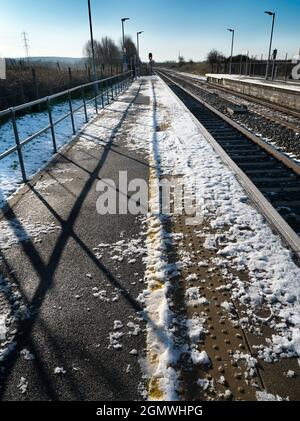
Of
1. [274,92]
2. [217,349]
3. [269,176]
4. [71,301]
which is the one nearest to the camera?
[217,349]

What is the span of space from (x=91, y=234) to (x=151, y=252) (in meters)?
0.92

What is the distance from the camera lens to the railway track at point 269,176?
428 centimetres

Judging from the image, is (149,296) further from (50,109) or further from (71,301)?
(50,109)

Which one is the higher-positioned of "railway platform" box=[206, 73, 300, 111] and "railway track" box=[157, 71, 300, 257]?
"railway platform" box=[206, 73, 300, 111]

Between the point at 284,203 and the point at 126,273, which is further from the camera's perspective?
the point at 284,203

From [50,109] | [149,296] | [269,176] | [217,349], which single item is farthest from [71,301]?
[50,109]

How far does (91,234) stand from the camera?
420 centimetres

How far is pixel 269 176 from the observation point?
247 inches

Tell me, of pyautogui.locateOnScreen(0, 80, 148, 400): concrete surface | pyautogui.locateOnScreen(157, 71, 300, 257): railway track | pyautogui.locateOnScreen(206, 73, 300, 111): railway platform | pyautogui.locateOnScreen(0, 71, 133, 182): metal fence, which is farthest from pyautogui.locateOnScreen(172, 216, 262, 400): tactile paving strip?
pyautogui.locateOnScreen(206, 73, 300, 111): railway platform

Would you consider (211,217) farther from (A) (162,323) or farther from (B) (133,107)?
(B) (133,107)

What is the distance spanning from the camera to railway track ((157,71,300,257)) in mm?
4277

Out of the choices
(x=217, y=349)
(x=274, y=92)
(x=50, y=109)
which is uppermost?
(x=50, y=109)

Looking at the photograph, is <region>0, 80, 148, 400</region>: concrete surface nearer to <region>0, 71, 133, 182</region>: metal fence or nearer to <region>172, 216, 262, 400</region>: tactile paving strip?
<region>172, 216, 262, 400</region>: tactile paving strip
